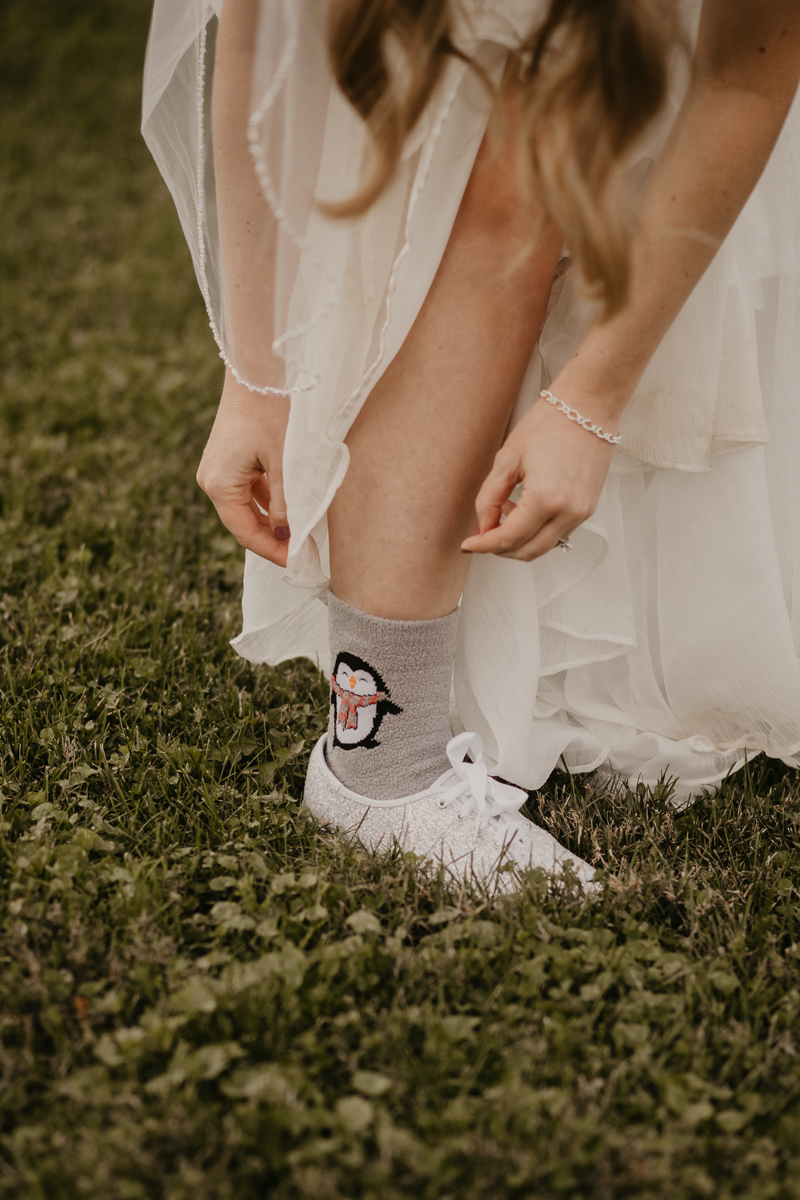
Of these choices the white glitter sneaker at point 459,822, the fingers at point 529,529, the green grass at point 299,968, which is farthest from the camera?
the white glitter sneaker at point 459,822

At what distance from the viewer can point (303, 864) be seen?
1.18 meters

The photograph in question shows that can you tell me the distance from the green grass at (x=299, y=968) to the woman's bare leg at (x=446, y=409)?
36 centimetres

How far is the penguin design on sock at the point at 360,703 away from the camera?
1233 millimetres

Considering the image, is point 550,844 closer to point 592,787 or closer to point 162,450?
point 592,787

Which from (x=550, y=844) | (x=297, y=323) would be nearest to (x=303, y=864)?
(x=550, y=844)

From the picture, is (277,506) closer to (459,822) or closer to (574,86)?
(459,822)

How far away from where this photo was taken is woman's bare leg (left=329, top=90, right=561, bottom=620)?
1088mm

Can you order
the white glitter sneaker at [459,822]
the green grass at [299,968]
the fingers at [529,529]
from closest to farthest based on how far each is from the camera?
the green grass at [299,968], the fingers at [529,529], the white glitter sneaker at [459,822]

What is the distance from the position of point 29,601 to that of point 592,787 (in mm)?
978

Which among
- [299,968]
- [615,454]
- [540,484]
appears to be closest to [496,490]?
[540,484]

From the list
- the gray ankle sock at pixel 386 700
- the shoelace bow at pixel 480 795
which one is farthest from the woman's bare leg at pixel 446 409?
the shoelace bow at pixel 480 795

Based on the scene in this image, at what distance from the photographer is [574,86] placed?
0.91 m

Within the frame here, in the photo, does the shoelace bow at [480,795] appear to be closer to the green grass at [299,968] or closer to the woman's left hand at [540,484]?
the green grass at [299,968]

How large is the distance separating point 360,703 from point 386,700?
0.11 ft
